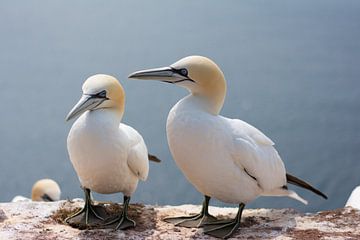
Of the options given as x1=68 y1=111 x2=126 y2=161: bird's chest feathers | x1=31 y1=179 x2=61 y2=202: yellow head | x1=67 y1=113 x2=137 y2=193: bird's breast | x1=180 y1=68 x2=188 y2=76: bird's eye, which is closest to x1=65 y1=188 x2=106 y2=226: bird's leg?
x1=67 y1=113 x2=137 y2=193: bird's breast

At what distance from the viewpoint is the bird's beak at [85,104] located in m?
2.99

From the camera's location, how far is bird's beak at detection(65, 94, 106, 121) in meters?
2.99

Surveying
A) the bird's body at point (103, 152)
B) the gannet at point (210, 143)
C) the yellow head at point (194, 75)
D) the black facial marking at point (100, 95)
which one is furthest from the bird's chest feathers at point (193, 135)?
the black facial marking at point (100, 95)

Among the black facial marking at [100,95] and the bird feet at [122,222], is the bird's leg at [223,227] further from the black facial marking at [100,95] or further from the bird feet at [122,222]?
the black facial marking at [100,95]

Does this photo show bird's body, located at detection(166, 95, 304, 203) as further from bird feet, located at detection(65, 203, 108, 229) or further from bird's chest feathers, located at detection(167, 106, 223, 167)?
bird feet, located at detection(65, 203, 108, 229)

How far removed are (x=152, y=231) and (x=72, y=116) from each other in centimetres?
72

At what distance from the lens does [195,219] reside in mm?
3242

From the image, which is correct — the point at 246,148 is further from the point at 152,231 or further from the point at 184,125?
the point at 152,231

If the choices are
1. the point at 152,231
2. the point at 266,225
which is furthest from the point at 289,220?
the point at 152,231

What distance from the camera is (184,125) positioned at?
9.85ft

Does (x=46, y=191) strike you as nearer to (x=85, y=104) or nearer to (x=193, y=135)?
(x=85, y=104)

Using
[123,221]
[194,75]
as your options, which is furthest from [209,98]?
[123,221]

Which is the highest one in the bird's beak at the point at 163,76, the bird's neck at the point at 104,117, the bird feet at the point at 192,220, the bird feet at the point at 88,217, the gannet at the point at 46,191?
the bird's beak at the point at 163,76

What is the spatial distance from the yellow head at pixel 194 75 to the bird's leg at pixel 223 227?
0.60 meters
